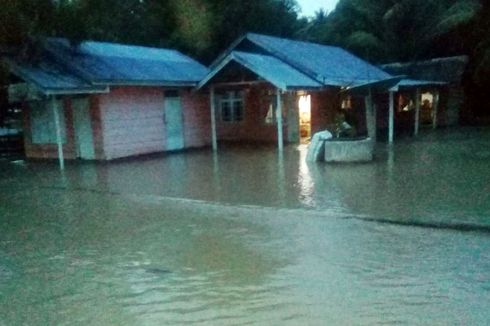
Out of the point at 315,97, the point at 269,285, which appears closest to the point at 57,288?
the point at 269,285

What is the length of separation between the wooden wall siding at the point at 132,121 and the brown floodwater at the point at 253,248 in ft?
13.9

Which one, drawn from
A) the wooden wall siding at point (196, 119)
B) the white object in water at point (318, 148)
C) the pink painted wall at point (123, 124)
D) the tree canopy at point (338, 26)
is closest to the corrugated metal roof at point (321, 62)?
the wooden wall siding at point (196, 119)

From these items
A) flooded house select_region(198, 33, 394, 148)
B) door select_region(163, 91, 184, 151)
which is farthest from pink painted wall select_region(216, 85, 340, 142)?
door select_region(163, 91, 184, 151)

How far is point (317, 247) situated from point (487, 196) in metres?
4.07

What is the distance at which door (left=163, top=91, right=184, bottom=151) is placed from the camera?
64.6 ft

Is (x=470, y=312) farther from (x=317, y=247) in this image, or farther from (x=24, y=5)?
(x=24, y=5)

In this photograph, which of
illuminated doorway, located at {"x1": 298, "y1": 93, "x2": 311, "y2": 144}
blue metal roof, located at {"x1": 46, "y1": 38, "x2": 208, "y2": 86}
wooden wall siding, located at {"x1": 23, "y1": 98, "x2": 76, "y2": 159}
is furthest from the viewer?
illuminated doorway, located at {"x1": 298, "y1": 93, "x2": 311, "y2": 144}

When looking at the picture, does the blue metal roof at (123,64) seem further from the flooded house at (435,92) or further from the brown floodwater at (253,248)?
the flooded house at (435,92)

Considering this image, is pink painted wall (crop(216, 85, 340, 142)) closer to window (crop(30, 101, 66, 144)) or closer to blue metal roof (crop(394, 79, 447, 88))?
blue metal roof (crop(394, 79, 447, 88))

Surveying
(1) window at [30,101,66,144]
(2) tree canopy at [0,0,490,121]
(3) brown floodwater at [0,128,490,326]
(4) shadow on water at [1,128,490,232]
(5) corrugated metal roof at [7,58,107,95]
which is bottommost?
(3) brown floodwater at [0,128,490,326]

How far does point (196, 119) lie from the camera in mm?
21125

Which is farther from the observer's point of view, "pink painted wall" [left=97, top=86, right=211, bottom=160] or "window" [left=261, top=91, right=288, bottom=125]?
"window" [left=261, top=91, right=288, bottom=125]

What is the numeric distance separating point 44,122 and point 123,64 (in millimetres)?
3421

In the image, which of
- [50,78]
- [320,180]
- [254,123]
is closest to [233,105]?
[254,123]
